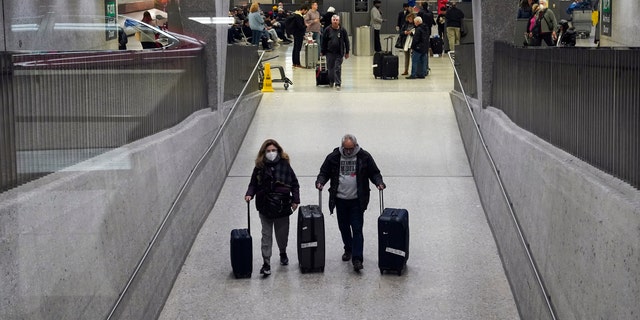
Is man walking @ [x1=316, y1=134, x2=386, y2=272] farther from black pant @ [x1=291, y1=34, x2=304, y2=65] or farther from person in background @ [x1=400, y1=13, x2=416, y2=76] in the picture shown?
black pant @ [x1=291, y1=34, x2=304, y2=65]

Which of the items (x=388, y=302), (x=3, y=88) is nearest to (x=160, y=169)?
(x=388, y=302)

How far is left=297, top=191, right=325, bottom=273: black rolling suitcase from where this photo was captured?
1341cm

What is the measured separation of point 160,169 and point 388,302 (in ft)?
10.3

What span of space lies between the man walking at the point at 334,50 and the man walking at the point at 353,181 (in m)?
12.6

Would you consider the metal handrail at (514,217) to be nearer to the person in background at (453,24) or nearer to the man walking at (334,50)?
the man walking at (334,50)

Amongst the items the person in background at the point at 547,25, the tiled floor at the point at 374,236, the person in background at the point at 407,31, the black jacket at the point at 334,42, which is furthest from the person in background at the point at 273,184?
the person in background at the point at 407,31

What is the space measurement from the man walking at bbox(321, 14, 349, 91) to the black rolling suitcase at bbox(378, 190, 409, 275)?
12.9 meters

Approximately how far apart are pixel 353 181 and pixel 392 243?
92cm

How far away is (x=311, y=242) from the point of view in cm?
1340

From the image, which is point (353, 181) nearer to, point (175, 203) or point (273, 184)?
point (273, 184)

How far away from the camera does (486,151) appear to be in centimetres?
1570

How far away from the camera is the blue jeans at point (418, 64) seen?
2845 centimetres

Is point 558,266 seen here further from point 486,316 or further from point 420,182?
point 420,182

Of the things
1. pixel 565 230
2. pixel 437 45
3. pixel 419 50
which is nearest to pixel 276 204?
pixel 565 230
